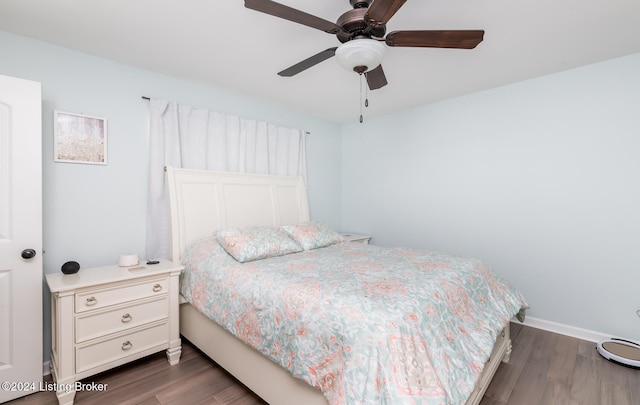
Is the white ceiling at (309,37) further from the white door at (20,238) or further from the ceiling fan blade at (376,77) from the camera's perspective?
the white door at (20,238)

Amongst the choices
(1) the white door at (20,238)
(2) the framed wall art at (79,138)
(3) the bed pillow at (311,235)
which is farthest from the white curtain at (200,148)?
(3) the bed pillow at (311,235)

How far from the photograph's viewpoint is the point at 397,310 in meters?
1.32

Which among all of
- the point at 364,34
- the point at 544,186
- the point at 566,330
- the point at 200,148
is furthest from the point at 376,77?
the point at 566,330

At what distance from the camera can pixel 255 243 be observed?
2371 millimetres

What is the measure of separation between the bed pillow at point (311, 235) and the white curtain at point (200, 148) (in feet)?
2.97

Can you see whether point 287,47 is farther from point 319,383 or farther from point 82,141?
point 319,383

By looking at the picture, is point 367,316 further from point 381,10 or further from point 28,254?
point 28,254

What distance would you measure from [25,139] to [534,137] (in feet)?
13.4

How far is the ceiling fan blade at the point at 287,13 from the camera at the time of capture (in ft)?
4.42

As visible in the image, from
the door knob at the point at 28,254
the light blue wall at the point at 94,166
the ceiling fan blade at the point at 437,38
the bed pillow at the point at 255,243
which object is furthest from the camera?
the bed pillow at the point at 255,243

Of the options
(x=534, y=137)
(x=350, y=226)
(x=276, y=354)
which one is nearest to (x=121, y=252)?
(x=276, y=354)

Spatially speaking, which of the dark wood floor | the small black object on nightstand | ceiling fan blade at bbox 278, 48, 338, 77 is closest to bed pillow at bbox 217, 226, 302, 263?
the dark wood floor

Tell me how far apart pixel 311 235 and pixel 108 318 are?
5.52ft

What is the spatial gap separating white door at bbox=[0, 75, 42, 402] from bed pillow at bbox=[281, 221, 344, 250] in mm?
1836
